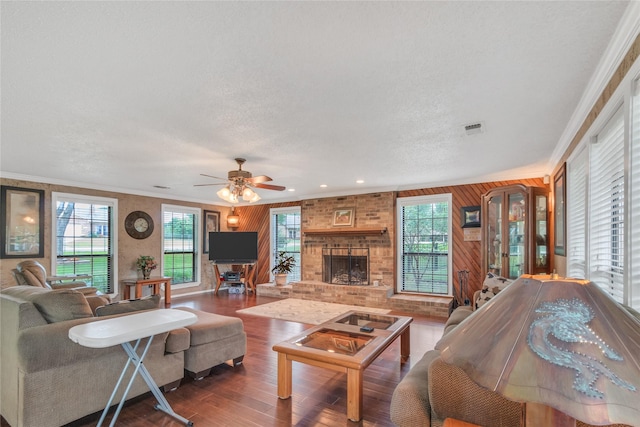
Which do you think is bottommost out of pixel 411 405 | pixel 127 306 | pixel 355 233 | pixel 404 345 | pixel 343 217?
pixel 404 345

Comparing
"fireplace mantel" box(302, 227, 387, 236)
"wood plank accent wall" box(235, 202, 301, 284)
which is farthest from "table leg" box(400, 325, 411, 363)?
"wood plank accent wall" box(235, 202, 301, 284)

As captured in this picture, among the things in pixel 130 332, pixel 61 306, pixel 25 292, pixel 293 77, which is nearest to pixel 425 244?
pixel 293 77

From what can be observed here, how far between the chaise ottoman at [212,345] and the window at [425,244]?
4.06 metres

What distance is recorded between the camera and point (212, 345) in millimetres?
3070

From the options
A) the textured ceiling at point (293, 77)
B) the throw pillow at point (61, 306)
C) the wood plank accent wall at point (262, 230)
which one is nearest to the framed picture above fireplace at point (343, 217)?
the wood plank accent wall at point (262, 230)

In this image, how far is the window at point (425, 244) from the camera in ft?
20.2

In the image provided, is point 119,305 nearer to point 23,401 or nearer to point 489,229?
point 23,401

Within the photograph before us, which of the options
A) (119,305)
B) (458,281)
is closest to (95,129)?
(119,305)

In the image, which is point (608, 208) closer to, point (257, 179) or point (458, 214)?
point (257, 179)

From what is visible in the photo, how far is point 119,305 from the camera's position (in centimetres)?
268

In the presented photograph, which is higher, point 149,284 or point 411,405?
point 411,405

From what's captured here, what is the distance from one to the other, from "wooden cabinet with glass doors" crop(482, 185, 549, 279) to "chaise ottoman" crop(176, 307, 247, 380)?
145 inches

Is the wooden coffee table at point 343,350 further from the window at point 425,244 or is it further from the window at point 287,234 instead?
the window at point 287,234

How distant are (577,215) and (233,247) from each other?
22.4ft
